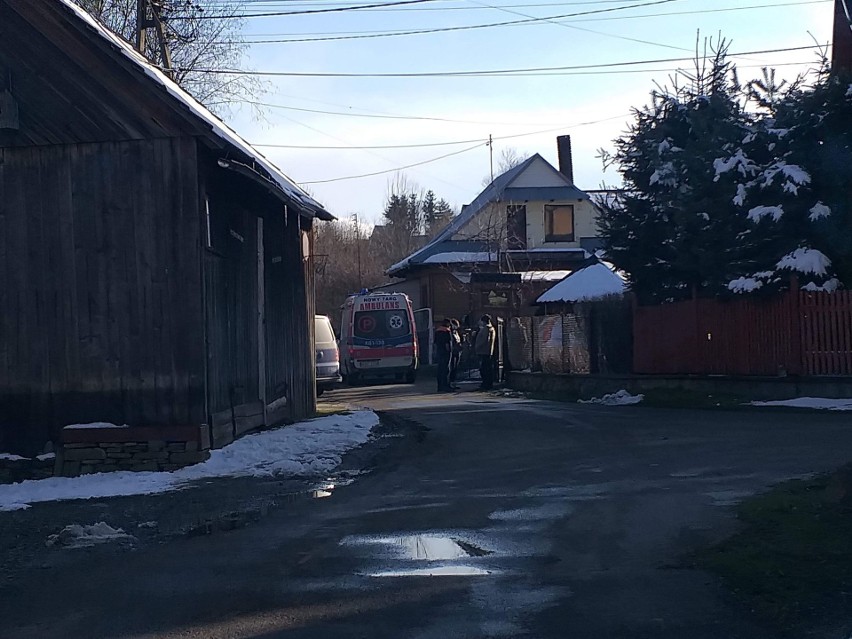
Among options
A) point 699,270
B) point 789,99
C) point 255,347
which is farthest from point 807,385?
point 255,347

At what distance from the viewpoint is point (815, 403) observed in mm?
18453

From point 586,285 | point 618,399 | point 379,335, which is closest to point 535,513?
point 618,399

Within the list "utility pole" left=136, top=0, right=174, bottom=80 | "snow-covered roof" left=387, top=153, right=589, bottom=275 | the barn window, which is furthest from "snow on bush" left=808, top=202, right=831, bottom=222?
"snow-covered roof" left=387, top=153, right=589, bottom=275

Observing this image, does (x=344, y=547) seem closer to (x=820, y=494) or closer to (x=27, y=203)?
(x=820, y=494)

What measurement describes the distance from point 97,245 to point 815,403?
475 inches

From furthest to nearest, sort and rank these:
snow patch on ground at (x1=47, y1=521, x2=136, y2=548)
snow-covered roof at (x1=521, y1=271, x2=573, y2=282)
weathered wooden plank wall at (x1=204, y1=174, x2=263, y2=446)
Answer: snow-covered roof at (x1=521, y1=271, x2=573, y2=282), weathered wooden plank wall at (x1=204, y1=174, x2=263, y2=446), snow patch on ground at (x1=47, y1=521, x2=136, y2=548)

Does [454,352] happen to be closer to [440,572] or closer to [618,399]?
[618,399]

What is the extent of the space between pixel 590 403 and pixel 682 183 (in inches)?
201

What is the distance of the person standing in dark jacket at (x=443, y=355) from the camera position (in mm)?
28219

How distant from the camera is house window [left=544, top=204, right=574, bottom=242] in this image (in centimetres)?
5228

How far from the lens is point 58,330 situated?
13266 millimetres

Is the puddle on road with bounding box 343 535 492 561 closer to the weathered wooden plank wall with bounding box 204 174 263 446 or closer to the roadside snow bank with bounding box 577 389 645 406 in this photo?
the weathered wooden plank wall with bounding box 204 174 263 446

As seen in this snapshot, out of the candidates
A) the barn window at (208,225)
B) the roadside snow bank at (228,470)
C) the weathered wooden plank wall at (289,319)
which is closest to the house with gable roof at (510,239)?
the weathered wooden plank wall at (289,319)

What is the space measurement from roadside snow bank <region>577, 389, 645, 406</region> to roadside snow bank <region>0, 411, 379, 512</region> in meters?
7.94
